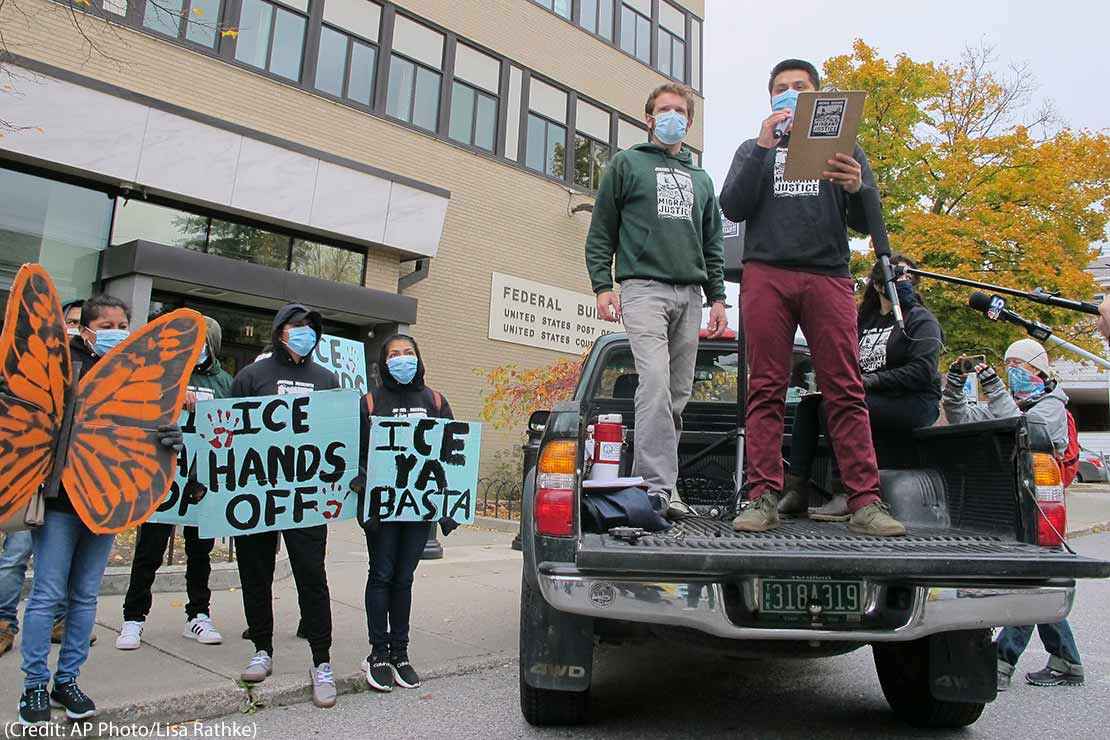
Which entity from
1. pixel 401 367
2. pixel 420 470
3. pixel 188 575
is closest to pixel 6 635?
pixel 188 575

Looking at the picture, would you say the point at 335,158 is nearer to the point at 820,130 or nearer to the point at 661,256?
the point at 661,256

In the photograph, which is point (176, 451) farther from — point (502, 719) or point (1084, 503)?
point (1084, 503)

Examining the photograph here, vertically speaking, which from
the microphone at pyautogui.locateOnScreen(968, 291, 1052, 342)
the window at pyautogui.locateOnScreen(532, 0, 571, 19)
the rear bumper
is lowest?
the rear bumper

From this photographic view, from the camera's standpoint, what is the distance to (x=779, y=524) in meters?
3.64

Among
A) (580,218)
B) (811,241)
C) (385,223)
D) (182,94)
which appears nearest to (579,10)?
(580,218)

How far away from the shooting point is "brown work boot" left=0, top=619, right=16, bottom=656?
13.5ft

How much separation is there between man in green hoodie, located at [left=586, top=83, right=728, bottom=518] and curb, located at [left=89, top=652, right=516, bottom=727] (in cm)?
192

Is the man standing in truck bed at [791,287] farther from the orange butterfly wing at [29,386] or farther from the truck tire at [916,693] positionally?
the orange butterfly wing at [29,386]

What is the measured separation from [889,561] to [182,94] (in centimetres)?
1189

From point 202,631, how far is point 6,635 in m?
0.95

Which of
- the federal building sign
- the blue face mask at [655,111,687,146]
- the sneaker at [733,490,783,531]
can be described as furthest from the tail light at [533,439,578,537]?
the federal building sign

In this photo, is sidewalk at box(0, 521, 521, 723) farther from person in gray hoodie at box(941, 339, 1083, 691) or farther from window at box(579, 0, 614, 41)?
window at box(579, 0, 614, 41)

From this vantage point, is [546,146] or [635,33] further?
[635,33]

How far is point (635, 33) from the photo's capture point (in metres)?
19.2
